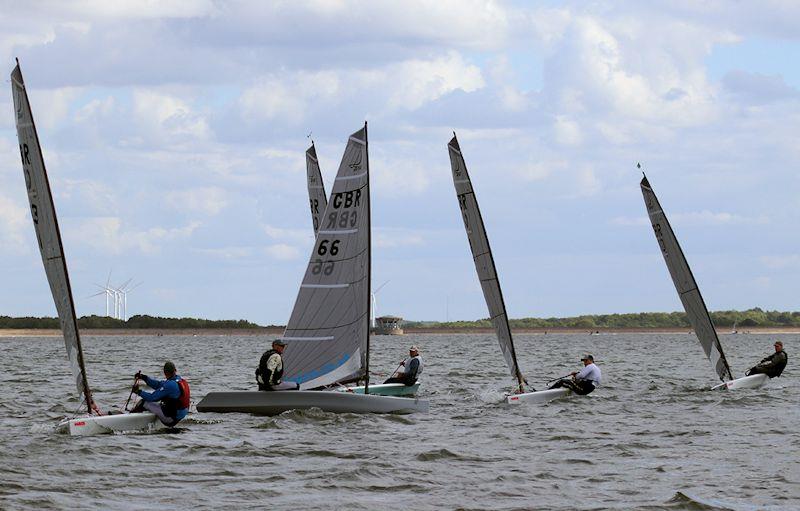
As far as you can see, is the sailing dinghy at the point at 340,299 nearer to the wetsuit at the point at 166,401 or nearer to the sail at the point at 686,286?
the wetsuit at the point at 166,401

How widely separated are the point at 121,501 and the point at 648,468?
29.0ft

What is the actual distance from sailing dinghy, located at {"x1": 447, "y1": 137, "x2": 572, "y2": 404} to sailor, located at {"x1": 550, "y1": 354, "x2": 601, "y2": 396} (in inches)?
8.3

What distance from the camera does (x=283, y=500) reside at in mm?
17297

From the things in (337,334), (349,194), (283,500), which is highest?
(349,194)

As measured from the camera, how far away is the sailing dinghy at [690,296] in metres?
36.0

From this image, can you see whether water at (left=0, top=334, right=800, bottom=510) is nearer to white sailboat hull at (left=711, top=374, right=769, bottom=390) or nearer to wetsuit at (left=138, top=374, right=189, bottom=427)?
wetsuit at (left=138, top=374, right=189, bottom=427)

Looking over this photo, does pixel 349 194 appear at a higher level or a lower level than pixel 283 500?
→ higher

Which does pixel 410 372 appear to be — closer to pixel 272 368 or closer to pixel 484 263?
pixel 484 263

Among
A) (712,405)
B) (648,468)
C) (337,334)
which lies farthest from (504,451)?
(712,405)

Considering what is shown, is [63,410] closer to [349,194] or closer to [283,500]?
[349,194]

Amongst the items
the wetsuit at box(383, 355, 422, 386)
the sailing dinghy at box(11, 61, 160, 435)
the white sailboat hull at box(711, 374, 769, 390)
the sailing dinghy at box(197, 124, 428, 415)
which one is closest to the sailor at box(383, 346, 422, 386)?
the wetsuit at box(383, 355, 422, 386)

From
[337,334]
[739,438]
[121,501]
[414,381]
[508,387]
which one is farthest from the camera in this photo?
[508,387]

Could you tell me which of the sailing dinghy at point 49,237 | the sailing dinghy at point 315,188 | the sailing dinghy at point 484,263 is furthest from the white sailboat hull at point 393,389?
the sailing dinghy at point 49,237

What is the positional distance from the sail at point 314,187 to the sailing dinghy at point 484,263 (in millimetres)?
4528
